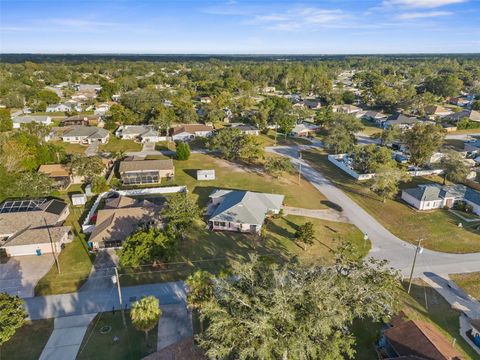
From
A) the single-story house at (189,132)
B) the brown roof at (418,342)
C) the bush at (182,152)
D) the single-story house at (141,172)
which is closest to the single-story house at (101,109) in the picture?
the single-story house at (189,132)

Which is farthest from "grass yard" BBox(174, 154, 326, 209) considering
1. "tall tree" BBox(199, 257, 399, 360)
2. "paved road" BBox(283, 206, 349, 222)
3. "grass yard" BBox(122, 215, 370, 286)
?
"tall tree" BBox(199, 257, 399, 360)

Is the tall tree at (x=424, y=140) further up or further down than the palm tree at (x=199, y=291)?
further up

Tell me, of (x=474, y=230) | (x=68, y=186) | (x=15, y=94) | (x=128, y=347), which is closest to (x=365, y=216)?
(x=474, y=230)

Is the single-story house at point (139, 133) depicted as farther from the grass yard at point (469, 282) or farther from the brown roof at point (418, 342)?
the brown roof at point (418, 342)

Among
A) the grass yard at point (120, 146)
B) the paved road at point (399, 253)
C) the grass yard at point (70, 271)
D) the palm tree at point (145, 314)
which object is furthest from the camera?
the grass yard at point (120, 146)

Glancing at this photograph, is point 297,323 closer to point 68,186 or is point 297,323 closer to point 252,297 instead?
point 252,297


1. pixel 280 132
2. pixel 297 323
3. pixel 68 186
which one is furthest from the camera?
pixel 280 132

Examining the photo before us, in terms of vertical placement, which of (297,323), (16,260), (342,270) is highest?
(297,323)
